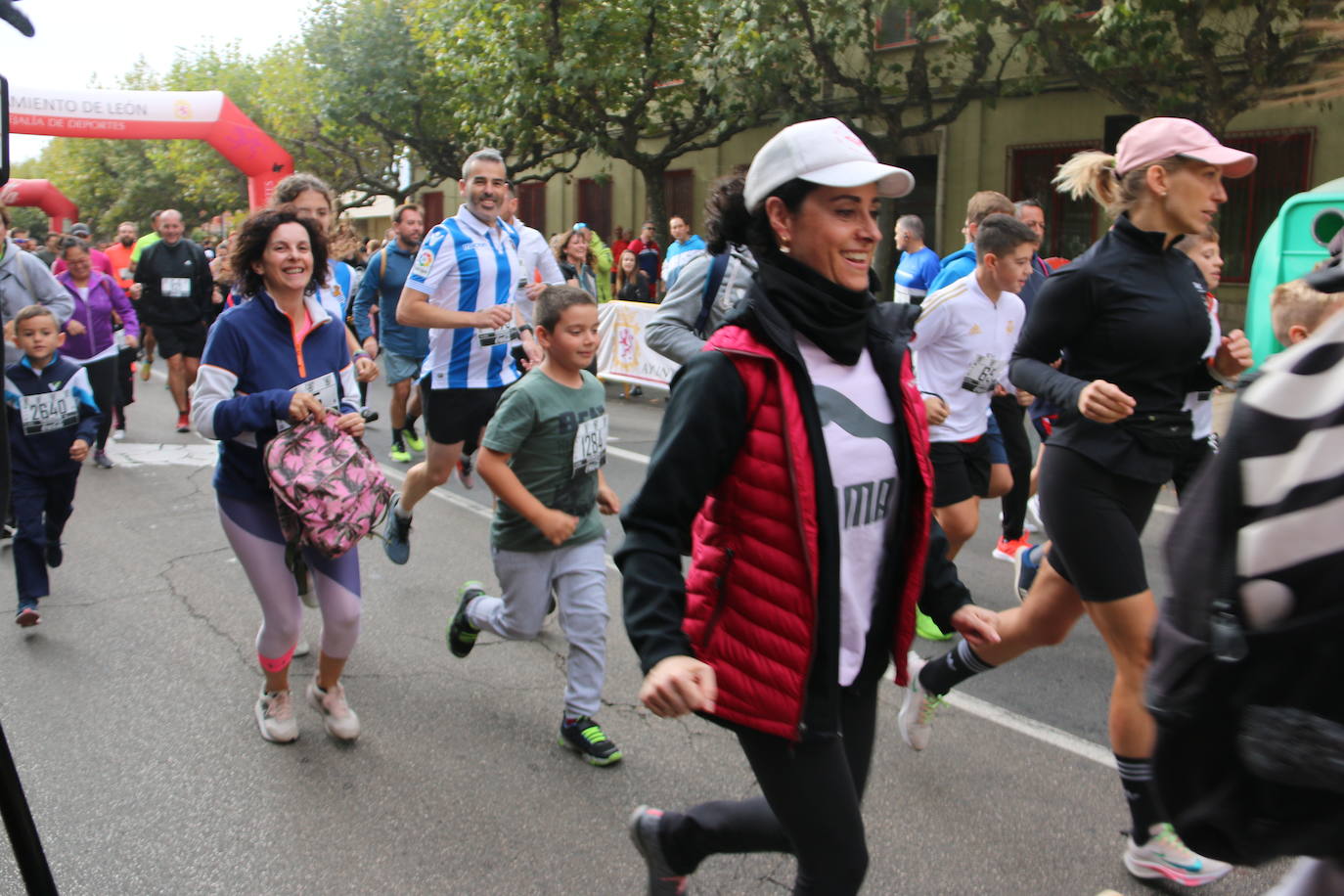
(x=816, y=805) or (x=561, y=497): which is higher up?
(x=561, y=497)

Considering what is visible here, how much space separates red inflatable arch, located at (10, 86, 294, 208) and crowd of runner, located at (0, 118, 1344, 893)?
14.2 meters

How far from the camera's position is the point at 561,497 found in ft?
13.8

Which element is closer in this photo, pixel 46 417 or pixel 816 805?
pixel 816 805

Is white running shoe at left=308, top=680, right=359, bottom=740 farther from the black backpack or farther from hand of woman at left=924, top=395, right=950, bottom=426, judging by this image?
the black backpack

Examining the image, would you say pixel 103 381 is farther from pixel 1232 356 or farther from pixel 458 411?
pixel 1232 356

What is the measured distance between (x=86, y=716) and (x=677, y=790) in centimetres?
225

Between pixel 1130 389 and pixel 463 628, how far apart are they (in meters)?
2.51

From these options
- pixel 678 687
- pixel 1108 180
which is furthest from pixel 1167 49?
pixel 678 687

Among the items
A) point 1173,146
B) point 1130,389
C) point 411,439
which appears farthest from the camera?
point 411,439

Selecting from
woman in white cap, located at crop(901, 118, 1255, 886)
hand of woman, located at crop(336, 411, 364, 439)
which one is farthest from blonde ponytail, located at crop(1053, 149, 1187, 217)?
hand of woman, located at crop(336, 411, 364, 439)

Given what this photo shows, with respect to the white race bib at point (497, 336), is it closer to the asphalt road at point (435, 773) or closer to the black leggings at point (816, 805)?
the asphalt road at point (435, 773)

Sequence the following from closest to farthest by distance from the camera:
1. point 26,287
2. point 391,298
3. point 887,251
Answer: point 26,287 < point 391,298 < point 887,251

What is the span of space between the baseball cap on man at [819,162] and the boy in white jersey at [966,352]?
113 inches

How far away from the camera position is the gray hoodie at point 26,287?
7.01 meters
